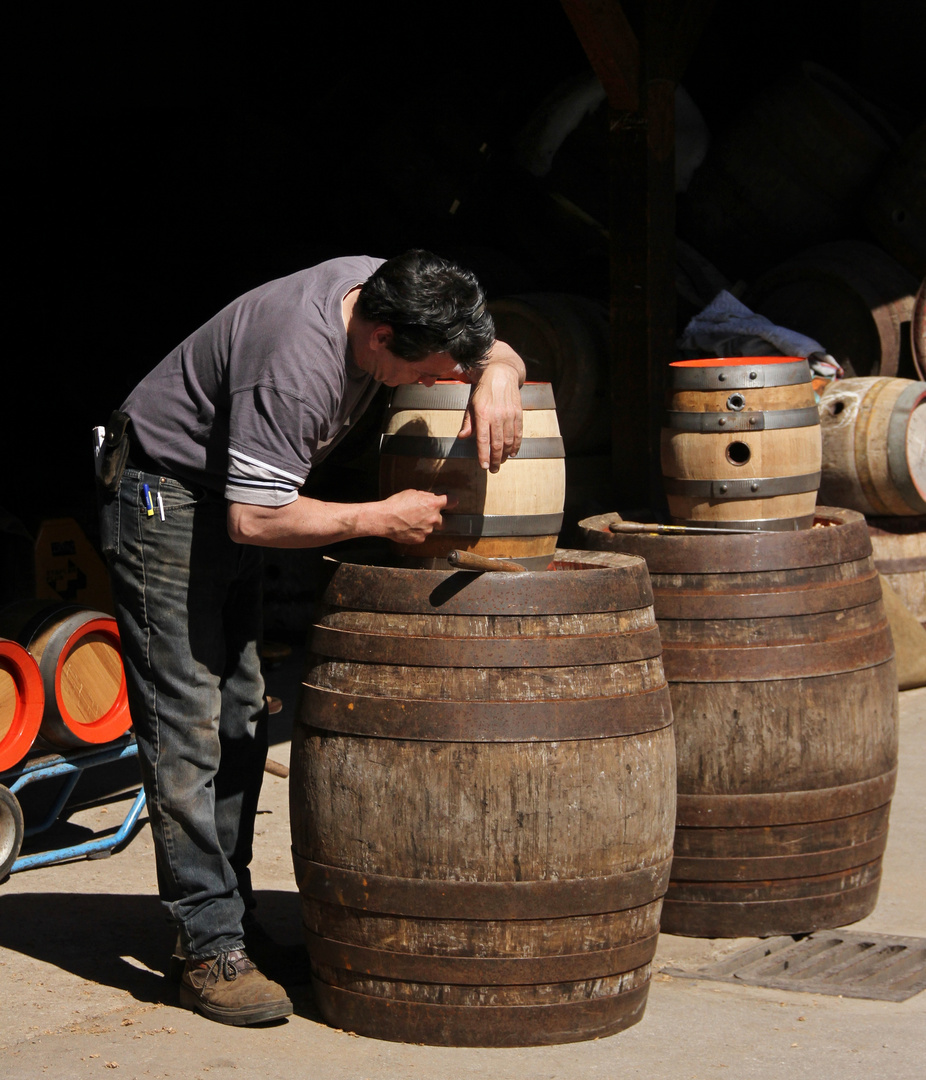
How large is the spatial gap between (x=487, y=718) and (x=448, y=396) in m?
0.76

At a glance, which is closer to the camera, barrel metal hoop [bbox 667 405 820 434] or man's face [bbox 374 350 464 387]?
man's face [bbox 374 350 464 387]

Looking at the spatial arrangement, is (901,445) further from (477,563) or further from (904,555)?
(477,563)

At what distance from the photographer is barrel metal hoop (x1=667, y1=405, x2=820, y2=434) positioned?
392cm

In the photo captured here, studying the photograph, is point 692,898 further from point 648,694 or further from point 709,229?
point 709,229

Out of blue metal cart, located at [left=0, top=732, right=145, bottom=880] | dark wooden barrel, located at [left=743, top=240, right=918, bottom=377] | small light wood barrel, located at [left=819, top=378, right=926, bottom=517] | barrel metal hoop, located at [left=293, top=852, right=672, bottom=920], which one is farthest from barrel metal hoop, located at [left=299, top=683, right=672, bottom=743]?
dark wooden barrel, located at [left=743, top=240, right=918, bottom=377]

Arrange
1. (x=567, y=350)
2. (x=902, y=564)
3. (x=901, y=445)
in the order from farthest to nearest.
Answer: (x=567, y=350), (x=902, y=564), (x=901, y=445)

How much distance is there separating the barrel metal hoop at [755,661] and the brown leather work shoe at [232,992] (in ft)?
4.07

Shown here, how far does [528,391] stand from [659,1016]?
1.43m

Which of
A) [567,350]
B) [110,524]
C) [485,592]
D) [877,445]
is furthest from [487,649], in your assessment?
[567,350]

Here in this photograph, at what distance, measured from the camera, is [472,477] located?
3057 mm

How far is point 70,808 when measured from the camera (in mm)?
4781

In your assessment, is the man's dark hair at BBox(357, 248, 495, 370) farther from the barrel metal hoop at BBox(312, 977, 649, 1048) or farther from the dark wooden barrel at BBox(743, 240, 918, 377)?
the dark wooden barrel at BBox(743, 240, 918, 377)

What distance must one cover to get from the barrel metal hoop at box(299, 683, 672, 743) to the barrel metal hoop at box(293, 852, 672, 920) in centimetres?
29

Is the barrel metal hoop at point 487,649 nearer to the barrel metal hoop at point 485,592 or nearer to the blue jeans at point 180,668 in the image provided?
the barrel metal hoop at point 485,592
